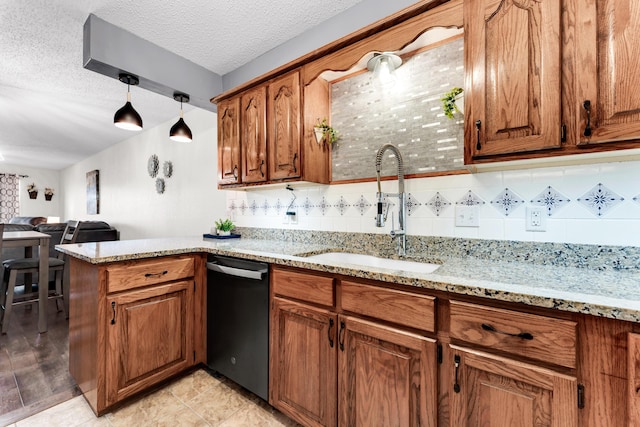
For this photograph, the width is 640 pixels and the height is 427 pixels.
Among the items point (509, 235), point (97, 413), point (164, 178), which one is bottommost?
point (97, 413)

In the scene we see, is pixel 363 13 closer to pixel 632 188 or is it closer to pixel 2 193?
pixel 632 188

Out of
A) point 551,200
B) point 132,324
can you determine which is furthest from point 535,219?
point 132,324

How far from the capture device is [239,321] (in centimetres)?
169

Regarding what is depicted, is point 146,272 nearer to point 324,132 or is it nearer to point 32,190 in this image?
point 324,132

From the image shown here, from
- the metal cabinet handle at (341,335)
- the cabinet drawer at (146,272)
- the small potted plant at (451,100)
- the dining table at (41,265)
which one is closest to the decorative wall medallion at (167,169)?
the dining table at (41,265)

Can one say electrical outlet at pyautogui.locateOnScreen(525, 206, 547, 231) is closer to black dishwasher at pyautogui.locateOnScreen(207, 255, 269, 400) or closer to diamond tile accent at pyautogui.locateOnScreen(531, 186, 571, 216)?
diamond tile accent at pyautogui.locateOnScreen(531, 186, 571, 216)

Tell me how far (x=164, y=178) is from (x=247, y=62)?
221cm

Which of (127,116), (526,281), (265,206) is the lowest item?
(526,281)

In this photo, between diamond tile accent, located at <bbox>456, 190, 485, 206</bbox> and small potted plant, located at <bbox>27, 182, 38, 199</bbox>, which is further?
small potted plant, located at <bbox>27, 182, 38, 199</bbox>

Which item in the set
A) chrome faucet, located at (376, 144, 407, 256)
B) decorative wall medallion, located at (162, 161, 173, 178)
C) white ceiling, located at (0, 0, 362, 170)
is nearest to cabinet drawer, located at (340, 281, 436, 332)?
chrome faucet, located at (376, 144, 407, 256)

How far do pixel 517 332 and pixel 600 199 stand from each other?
79 cm

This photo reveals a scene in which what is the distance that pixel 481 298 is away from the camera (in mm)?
921

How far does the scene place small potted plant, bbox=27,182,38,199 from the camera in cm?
741

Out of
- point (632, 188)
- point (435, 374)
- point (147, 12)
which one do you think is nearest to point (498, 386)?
point (435, 374)
